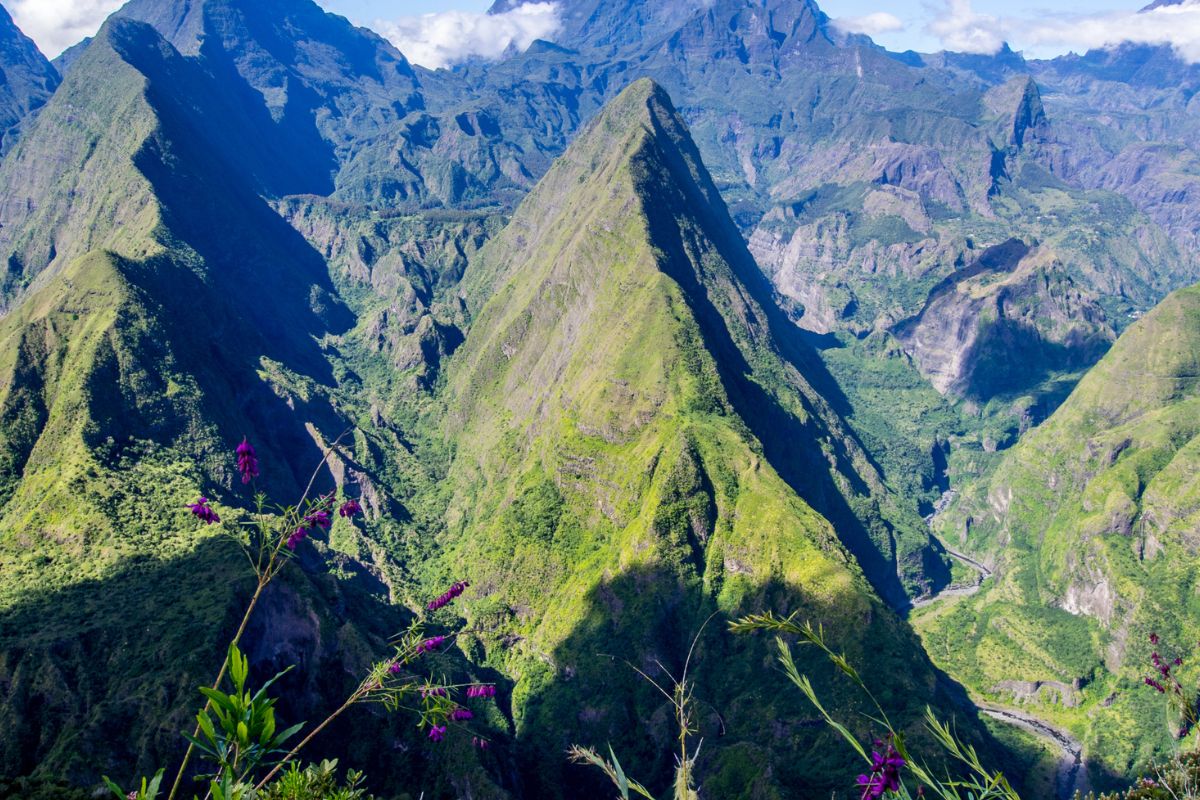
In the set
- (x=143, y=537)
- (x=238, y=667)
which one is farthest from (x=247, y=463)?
(x=143, y=537)

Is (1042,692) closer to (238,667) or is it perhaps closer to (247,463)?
(247,463)

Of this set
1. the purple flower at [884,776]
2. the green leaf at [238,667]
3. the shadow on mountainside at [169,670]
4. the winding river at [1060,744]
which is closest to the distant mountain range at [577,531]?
the shadow on mountainside at [169,670]

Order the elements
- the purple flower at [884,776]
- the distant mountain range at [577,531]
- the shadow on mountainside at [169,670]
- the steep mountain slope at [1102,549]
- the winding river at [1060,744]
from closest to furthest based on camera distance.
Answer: the purple flower at [884,776]
the shadow on mountainside at [169,670]
the distant mountain range at [577,531]
the winding river at [1060,744]
the steep mountain slope at [1102,549]

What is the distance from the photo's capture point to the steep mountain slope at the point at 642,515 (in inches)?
3632

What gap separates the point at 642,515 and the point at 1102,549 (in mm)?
99636

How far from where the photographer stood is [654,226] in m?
174

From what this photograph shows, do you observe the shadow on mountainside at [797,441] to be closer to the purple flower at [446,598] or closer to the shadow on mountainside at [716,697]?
the shadow on mountainside at [716,697]

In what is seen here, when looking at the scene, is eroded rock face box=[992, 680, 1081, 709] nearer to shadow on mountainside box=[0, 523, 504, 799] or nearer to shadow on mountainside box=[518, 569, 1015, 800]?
shadow on mountainside box=[518, 569, 1015, 800]

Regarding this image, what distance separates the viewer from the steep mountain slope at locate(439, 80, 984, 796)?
92.2 metres

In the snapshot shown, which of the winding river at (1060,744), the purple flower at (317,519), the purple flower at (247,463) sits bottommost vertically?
the winding river at (1060,744)

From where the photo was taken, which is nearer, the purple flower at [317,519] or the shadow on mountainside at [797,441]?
the purple flower at [317,519]

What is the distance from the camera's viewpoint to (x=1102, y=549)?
148 metres

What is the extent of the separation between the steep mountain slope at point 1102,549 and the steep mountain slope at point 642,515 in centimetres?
3222

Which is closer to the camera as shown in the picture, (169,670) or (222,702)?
(222,702)
